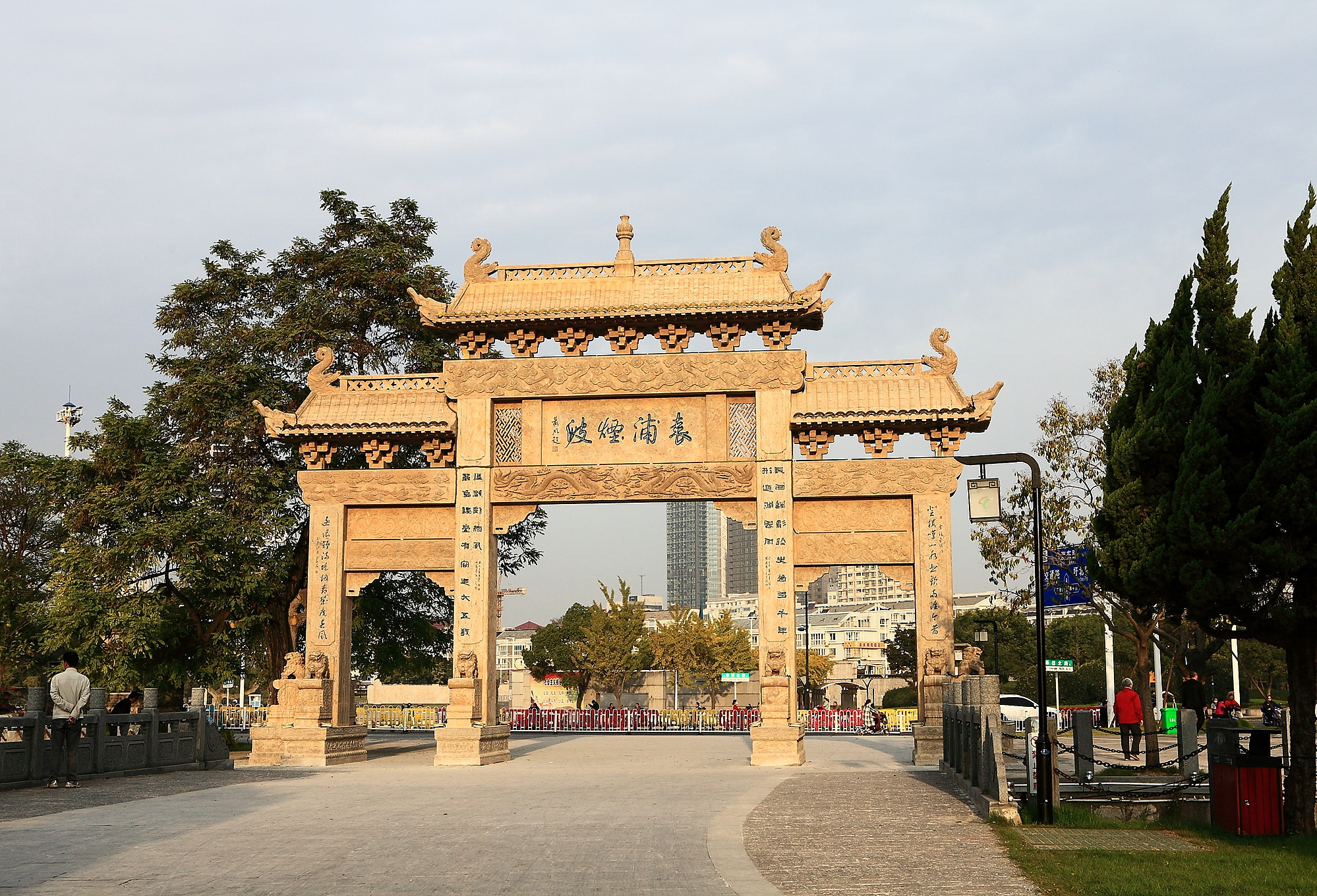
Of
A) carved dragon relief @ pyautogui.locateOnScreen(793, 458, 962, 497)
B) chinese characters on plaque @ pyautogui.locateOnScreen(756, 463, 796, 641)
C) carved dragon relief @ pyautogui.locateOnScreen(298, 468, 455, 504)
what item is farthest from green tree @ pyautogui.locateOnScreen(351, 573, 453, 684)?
carved dragon relief @ pyautogui.locateOnScreen(793, 458, 962, 497)

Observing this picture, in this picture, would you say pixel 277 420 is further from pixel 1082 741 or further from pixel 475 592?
pixel 1082 741

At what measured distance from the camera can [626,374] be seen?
2120 centimetres

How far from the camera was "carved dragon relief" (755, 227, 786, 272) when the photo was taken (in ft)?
69.6

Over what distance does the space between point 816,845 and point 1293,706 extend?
461 centimetres

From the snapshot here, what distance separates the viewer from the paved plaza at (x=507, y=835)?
779 cm

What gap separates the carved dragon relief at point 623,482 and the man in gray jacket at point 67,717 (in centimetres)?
811

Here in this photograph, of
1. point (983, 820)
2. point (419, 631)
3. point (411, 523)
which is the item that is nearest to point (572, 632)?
point (419, 631)

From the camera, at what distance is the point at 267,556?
78.4ft

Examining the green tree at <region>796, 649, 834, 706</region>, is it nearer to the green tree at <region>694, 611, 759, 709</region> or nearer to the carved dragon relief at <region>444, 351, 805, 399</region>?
the green tree at <region>694, 611, 759, 709</region>

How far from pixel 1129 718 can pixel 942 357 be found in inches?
270

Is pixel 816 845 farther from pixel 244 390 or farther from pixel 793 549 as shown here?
pixel 244 390

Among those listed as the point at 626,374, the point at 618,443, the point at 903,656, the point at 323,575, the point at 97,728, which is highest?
the point at 626,374

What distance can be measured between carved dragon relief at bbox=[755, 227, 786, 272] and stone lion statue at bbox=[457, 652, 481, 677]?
8.69 m

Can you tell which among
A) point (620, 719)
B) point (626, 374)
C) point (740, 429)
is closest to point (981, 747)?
point (740, 429)
